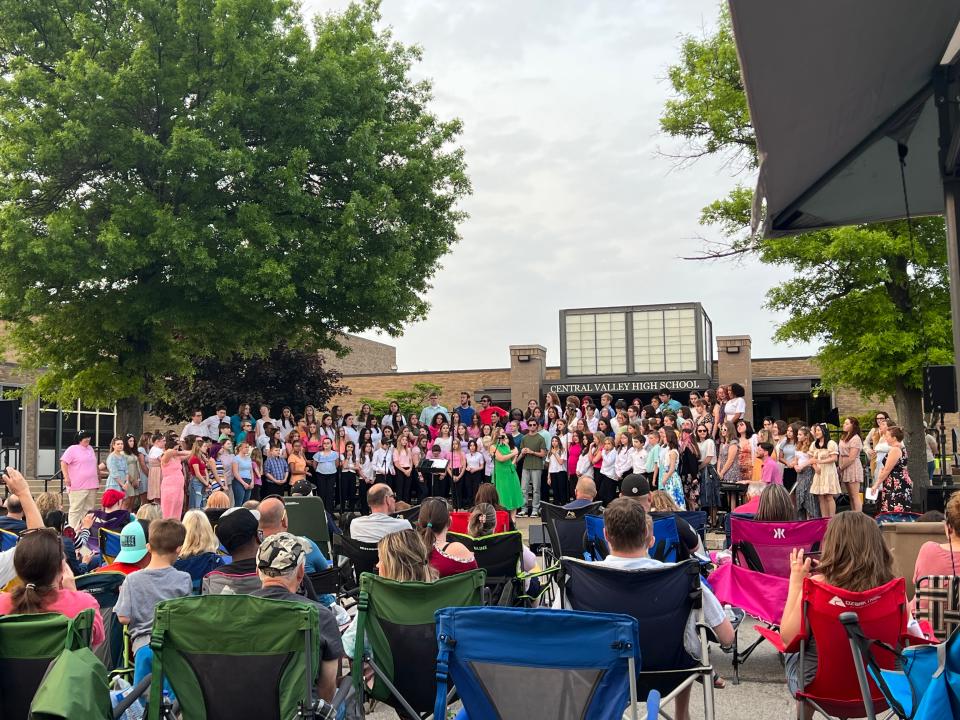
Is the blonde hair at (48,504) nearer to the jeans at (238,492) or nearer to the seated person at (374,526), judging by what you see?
the seated person at (374,526)

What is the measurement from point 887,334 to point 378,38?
44.3 ft

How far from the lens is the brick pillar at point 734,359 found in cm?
3284

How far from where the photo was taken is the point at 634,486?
8.27 meters

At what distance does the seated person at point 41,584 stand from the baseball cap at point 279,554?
0.79 m

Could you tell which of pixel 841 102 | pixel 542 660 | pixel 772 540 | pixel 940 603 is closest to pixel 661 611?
pixel 542 660

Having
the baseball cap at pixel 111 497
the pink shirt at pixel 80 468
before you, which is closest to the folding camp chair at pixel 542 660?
the baseball cap at pixel 111 497

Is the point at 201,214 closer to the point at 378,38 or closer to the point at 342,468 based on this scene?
the point at 342,468

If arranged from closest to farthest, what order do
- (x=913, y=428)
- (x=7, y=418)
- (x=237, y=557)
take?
(x=237, y=557)
(x=7, y=418)
(x=913, y=428)

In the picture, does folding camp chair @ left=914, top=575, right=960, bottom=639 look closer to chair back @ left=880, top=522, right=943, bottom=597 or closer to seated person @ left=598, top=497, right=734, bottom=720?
seated person @ left=598, top=497, right=734, bottom=720

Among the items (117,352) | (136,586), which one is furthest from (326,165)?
(136,586)

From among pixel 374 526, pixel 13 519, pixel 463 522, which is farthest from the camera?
pixel 13 519

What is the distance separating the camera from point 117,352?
60.4 ft

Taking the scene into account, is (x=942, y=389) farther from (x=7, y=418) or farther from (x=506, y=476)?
(x=7, y=418)

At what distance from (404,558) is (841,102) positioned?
316 cm
